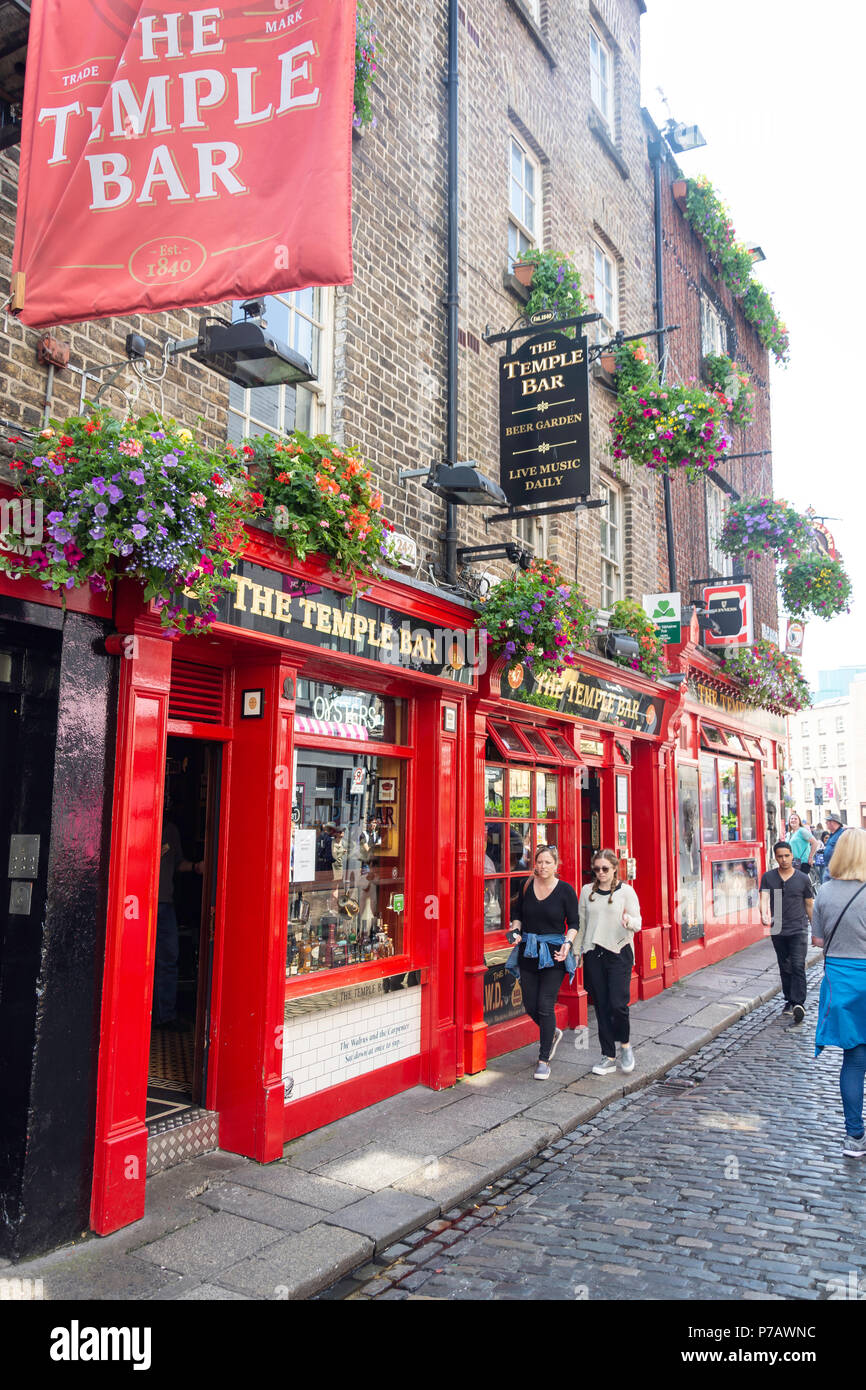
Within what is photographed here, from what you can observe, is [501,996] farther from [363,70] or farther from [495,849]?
[363,70]

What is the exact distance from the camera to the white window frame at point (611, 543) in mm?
12609

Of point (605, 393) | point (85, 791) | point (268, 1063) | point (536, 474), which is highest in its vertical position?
point (605, 393)

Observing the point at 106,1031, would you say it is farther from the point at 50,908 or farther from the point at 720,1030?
the point at 720,1030

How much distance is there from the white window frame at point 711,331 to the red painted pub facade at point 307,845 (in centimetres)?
992

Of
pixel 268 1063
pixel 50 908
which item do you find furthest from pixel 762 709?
pixel 50 908

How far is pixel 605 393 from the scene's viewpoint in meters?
12.2

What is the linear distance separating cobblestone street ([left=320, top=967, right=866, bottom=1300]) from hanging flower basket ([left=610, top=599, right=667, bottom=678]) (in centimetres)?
574

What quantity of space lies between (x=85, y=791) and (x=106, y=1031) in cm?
124

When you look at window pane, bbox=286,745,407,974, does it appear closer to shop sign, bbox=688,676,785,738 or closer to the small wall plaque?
the small wall plaque

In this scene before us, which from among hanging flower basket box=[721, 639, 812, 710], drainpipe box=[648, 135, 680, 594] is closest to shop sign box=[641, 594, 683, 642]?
drainpipe box=[648, 135, 680, 594]

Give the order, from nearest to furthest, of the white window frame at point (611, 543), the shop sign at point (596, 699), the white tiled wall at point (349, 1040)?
the white tiled wall at point (349, 1040) < the shop sign at point (596, 699) < the white window frame at point (611, 543)

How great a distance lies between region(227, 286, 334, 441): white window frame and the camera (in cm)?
671

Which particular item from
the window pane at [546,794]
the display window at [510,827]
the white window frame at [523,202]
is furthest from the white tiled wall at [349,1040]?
the white window frame at [523,202]

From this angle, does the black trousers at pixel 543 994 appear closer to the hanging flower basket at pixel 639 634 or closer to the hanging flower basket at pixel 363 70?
Answer: the hanging flower basket at pixel 639 634
